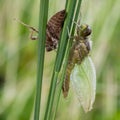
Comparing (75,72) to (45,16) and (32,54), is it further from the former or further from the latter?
(32,54)

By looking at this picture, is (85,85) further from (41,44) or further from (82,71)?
(41,44)

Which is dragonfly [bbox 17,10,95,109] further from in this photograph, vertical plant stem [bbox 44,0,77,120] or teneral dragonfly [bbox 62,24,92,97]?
vertical plant stem [bbox 44,0,77,120]

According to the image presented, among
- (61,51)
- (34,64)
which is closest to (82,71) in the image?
(61,51)

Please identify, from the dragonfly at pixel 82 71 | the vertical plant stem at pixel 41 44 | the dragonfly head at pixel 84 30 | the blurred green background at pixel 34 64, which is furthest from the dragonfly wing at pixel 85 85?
the blurred green background at pixel 34 64

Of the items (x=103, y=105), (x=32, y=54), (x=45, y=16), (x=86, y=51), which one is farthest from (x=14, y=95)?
(x=45, y=16)

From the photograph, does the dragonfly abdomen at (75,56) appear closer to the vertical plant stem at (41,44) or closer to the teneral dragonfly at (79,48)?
the teneral dragonfly at (79,48)
